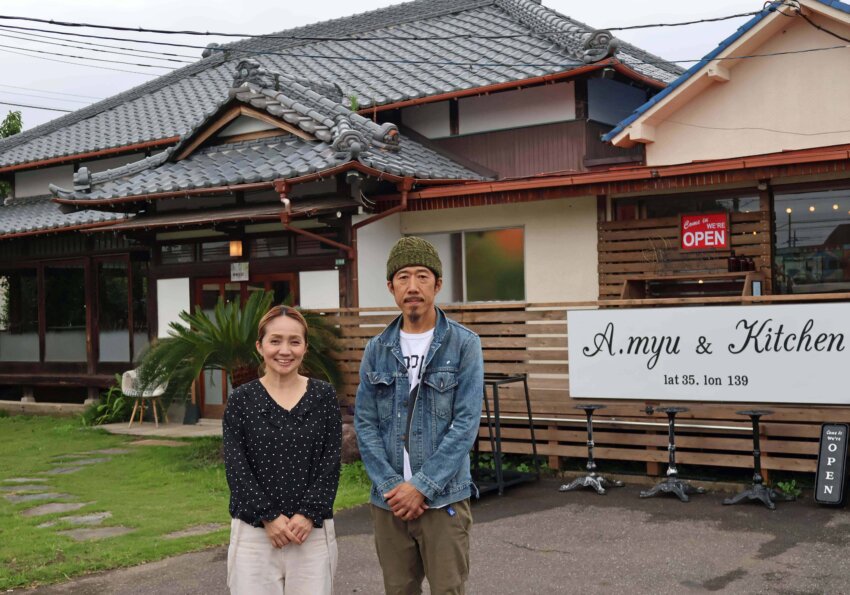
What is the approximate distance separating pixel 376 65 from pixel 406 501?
47.2 ft

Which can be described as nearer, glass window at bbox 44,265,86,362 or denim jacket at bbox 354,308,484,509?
denim jacket at bbox 354,308,484,509

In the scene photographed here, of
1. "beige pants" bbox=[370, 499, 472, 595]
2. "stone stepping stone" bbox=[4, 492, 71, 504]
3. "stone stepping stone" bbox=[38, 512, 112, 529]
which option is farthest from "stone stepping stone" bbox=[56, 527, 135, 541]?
"beige pants" bbox=[370, 499, 472, 595]

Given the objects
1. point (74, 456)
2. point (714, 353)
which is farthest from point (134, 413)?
point (714, 353)

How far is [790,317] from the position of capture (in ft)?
28.6

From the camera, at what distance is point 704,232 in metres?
11.7

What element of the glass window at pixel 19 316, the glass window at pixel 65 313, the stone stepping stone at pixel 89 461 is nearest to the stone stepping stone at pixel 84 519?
the stone stepping stone at pixel 89 461

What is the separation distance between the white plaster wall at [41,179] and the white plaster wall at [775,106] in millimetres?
12321

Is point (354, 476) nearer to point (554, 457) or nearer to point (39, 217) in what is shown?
point (554, 457)

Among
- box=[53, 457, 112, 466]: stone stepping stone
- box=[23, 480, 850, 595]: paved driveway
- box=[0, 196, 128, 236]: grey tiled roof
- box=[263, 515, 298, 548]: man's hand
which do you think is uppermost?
box=[0, 196, 128, 236]: grey tiled roof

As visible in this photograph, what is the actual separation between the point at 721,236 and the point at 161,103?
13.2 metres

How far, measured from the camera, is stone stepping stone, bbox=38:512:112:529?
8.71 metres

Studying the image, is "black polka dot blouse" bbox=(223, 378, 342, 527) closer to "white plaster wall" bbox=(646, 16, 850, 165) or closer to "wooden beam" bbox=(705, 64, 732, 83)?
Answer: "white plaster wall" bbox=(646, 16, 850, 165)

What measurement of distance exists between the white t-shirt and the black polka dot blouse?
0.35 metres

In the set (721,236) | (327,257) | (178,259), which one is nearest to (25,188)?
(178,259)
